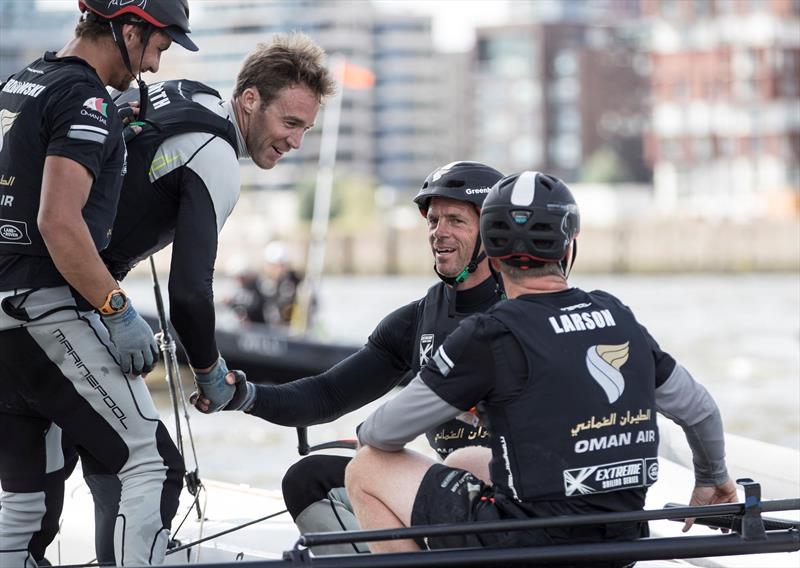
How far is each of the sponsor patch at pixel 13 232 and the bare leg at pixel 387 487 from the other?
983mm

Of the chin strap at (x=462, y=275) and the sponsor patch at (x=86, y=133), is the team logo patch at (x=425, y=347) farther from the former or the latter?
the sponsor patch at (x=86, y=133)

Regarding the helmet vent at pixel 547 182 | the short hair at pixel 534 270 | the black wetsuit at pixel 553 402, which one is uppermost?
the helmet vent at pixel 547 182

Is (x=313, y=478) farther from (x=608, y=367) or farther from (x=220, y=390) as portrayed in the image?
(x=608, y=367)

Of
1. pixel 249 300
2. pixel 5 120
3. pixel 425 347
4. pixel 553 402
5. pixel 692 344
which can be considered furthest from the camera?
pixel 692 344

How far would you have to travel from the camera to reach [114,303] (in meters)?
2.84

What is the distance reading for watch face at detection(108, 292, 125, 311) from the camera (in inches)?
112

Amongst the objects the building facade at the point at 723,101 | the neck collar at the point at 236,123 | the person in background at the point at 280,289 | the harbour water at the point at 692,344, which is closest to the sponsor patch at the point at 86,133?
the neck collar at the point at 236,123

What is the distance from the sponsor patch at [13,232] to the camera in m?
2.88

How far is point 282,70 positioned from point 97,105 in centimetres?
58

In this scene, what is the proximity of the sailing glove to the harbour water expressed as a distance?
5.77 metres

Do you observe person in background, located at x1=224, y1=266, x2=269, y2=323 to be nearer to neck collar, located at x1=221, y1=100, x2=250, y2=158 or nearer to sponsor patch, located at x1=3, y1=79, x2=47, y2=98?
neck collar, located at x1=221, y1=100, x2=250, y2=158

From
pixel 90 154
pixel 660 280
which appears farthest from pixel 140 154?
pixel 660 280

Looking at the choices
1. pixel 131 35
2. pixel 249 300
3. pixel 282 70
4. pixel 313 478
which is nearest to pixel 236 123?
pixel 282 70

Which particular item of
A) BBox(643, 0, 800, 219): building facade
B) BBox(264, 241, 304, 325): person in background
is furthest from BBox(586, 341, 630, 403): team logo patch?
BBox(643, 0, 800, 219): building facade
